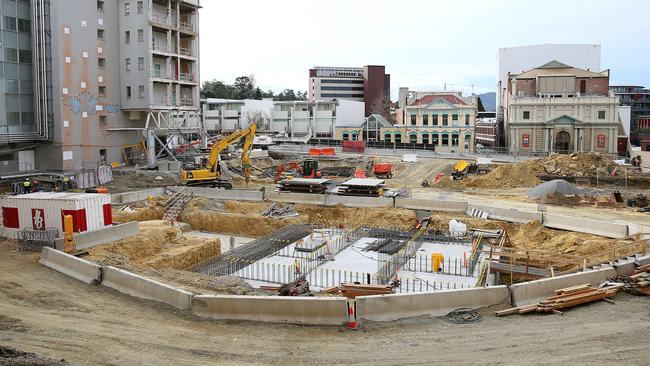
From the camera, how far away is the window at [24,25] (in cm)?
4430

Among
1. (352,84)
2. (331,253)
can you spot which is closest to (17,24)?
(331,253)

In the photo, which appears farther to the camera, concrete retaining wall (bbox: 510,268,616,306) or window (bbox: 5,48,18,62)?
window (bbox: 5,48,18,62)

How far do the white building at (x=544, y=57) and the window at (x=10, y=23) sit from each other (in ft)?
250

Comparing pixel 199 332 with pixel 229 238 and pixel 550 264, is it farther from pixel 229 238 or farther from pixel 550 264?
pixel 229 238

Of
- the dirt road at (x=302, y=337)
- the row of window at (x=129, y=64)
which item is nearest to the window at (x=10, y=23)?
the row of window at (x=129, y=64)

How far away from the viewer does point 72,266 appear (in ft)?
60.2

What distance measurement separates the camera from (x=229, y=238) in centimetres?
3422

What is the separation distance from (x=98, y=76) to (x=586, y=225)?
40.7 metres

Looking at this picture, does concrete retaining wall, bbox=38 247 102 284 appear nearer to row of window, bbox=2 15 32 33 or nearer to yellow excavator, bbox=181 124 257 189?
yellow excavator, bbox=181 124 257 189

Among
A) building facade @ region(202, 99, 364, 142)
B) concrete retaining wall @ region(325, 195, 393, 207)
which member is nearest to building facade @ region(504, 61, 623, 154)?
building facade @ region(202, 99, 364, 142)

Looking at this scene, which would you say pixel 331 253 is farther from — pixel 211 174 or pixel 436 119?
pixel 436 119

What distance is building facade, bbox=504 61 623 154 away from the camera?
6962 cm

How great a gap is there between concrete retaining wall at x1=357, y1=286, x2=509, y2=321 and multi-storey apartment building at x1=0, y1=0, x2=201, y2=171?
127 feet

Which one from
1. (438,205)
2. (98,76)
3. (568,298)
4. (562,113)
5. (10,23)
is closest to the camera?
(568,298)
